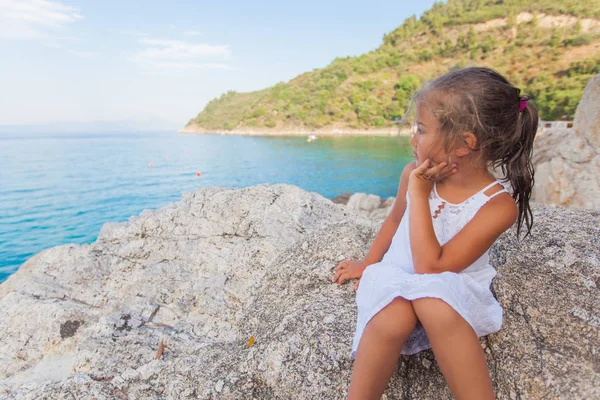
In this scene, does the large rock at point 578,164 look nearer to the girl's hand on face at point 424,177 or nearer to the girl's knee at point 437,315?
the girl's hand on face at point 424,177

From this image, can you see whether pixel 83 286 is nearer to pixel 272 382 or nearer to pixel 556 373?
pixel 272 382

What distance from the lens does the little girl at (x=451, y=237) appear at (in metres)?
1.34

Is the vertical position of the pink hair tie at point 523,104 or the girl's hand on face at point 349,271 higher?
the pink hair tie at point 523,104

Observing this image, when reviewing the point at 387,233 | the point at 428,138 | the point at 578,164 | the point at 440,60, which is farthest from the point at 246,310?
the point at 440,60

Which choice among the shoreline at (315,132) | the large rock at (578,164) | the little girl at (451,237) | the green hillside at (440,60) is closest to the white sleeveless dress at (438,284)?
the little girl at (451,237)

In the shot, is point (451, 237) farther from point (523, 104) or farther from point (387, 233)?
point (523, 104)

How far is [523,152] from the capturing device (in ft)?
5.51

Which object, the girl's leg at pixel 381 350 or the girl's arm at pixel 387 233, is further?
the girl's arm at pixel 387 233

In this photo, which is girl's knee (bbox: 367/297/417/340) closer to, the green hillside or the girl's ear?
the girl's ear

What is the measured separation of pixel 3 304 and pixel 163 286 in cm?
158

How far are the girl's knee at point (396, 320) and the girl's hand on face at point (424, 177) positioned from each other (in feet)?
1.67

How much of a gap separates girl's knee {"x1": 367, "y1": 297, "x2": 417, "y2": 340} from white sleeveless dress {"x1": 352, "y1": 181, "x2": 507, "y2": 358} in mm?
25

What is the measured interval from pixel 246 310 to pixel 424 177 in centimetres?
165

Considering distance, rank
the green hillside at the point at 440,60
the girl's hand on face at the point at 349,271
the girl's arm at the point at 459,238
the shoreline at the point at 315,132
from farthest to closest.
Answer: the shoreline at the point at 315,132 → the green hillside at the point at 440,60 → the girl's hand on face at the point at 349,271 → the girl's arm at the point at 459,238
